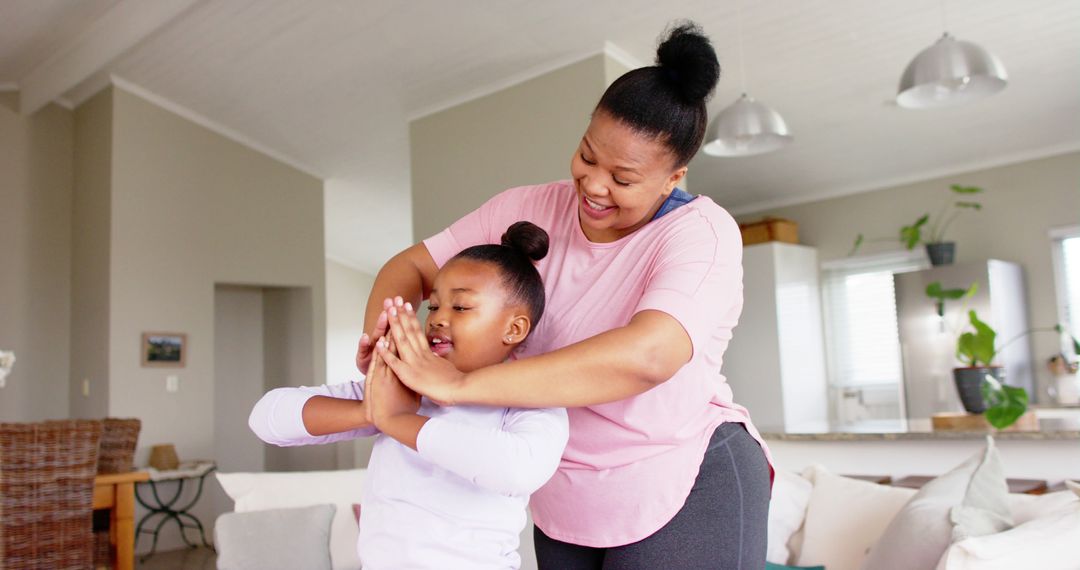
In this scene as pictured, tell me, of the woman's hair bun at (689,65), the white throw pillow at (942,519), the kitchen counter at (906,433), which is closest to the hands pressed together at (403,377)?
the woman's hair bun at (689,65)

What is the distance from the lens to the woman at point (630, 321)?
3.45 feet

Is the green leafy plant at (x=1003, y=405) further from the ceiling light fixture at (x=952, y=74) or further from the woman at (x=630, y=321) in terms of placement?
the woman at (x=630, y=321)

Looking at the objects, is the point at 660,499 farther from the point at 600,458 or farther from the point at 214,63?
the point at 214,63

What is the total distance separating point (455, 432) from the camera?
101 centimetres

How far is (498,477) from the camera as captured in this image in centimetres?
99

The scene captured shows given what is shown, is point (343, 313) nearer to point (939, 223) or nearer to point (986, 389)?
point (939, 223)

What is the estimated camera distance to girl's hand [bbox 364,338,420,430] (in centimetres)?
106

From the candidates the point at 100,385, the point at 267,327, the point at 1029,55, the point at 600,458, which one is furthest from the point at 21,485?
the point at 1029,55

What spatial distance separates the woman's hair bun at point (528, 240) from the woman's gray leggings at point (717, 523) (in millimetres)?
331

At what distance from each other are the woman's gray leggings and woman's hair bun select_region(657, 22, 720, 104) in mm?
434

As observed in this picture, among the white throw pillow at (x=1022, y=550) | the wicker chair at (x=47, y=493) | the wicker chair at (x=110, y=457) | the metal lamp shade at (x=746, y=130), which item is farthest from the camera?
the wicker chair at (x=110, y=457)

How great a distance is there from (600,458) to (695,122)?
0.44m

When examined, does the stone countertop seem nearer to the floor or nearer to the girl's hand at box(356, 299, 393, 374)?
the girl's hand at box(356, 299, 393, 374)

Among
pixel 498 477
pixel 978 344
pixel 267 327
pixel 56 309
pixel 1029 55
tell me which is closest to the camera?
pixel 498 477
